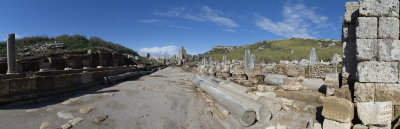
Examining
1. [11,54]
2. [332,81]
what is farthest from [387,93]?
[11,54]

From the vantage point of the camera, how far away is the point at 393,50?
12.8ft

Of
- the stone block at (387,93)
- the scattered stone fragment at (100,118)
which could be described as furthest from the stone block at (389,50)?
the scattered stone fragment at (100,118)

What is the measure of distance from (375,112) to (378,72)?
3.28 feet

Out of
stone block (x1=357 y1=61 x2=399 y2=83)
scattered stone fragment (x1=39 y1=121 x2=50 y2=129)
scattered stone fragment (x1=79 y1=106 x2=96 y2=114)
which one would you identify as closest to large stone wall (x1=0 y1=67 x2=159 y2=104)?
scattered stone fragment (x1=79 y1=106 x2=96 y2=114)

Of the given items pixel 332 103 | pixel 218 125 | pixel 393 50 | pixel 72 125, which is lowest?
pixel 218 125

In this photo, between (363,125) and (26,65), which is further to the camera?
(26,65)

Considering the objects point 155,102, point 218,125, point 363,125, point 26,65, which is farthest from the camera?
point 26,65

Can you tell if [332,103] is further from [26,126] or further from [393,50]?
[26,126]

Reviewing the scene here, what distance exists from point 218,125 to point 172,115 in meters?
1.32

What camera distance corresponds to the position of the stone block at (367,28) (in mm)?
4012

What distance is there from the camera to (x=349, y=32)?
494cm

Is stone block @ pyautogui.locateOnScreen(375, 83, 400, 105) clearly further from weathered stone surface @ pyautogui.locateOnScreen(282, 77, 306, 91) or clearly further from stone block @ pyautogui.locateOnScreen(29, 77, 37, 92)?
stone block @ pyautogui.locateOnScreen(29, 77, 37, 92)

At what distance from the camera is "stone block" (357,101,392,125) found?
137 inches

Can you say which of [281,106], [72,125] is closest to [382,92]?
[281,106]
